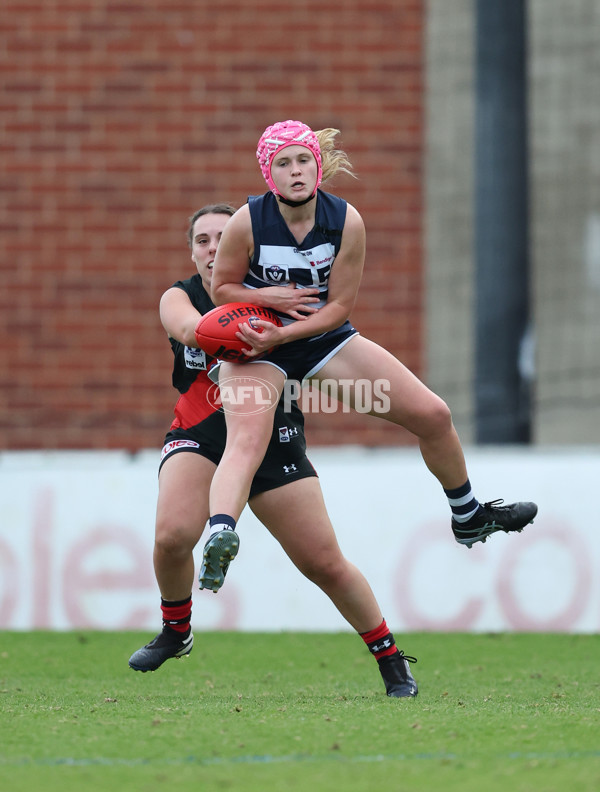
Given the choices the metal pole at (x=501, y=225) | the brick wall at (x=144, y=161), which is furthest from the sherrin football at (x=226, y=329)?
the brick wall at (x=144, y=161)

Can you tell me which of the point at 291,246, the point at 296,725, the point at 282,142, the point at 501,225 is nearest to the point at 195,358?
the point at 291,246

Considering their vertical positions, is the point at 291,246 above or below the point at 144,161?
below

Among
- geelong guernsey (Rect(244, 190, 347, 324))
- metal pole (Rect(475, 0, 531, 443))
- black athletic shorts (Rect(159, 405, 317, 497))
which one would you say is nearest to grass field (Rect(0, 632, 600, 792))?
black athletic shorts (Rect(159, 405, 317, 497))

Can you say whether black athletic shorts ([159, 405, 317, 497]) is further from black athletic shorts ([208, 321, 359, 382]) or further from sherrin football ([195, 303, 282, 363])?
sherrin football ([195, 303, 282, 363])

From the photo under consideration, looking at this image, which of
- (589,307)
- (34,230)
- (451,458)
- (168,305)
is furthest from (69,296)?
(451,458)

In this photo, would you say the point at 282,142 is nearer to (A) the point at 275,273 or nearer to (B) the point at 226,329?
(A) the point at 275,273

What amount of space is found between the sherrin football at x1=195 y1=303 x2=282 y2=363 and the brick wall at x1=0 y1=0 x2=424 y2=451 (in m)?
5.79

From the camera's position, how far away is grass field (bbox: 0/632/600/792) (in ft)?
11.3

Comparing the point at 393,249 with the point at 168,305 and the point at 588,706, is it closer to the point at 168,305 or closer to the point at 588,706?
the point at 168,305

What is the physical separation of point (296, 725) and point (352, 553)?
446 centimetres

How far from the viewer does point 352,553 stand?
28.4 feet

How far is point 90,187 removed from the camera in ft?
35.6

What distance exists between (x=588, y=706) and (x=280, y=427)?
63.8 inches

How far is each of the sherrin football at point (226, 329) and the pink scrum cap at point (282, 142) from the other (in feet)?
1.53
